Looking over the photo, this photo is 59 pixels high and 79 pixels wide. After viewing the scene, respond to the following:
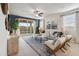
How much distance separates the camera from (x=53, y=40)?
2.54m

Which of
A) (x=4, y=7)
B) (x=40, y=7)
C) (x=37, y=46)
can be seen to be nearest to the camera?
(x=4, y=7)

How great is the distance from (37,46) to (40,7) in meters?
0.84

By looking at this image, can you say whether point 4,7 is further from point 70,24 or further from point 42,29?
point 70,24

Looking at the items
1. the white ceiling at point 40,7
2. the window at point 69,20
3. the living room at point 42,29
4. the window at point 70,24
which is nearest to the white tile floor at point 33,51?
the living room at point 42,29

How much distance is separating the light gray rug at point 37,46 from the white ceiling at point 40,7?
23.0 inches

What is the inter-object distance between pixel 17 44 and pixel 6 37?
27cm

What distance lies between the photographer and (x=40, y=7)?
2459 millimetres

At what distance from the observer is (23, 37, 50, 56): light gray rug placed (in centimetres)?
250

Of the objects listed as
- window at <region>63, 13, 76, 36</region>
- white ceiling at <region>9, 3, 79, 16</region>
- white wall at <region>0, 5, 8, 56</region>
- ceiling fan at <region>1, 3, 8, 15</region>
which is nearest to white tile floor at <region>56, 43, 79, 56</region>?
window at <region>63, 13, 76, 36</region>

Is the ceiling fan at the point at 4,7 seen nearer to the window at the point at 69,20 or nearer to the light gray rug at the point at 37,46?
the light gray rug at the point at 37,46

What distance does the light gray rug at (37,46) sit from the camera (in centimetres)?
250

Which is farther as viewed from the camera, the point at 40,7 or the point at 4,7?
the point at 40,7

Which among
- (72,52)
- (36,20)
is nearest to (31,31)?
(36,20)

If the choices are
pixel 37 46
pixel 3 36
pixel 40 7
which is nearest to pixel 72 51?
pixel 37 46
